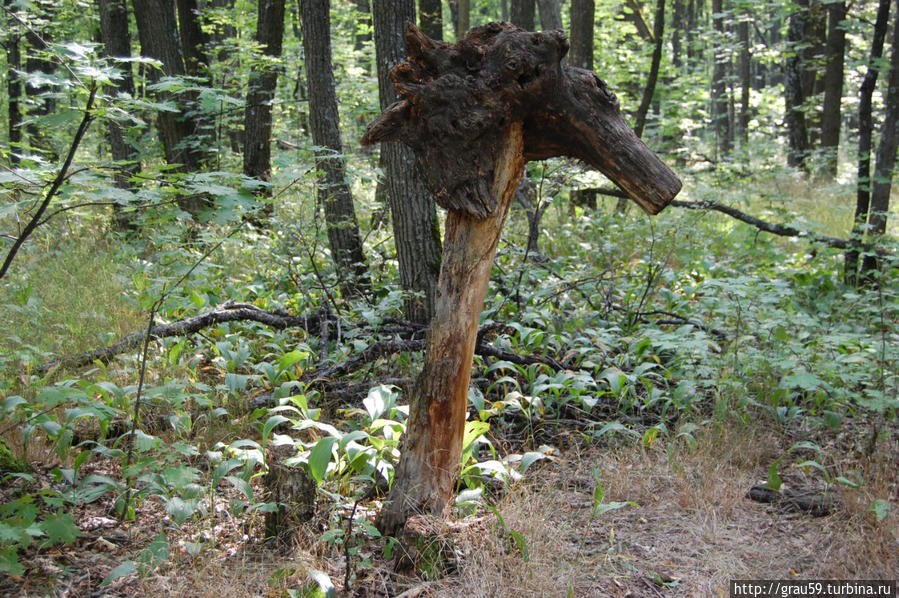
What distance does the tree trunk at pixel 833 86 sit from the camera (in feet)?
41.2

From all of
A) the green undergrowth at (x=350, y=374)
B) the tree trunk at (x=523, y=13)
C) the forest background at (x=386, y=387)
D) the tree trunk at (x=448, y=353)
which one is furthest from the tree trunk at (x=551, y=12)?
the tree trunk at (x=448, y=353)

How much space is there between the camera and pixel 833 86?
1323 centimetres

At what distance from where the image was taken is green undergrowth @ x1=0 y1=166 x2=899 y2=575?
3402 mm

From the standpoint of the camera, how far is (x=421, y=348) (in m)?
4.88

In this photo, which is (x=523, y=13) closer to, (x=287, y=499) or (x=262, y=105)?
(x=262, y=105)

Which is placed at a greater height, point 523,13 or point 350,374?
point 523,13

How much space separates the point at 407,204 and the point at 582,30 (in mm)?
5819

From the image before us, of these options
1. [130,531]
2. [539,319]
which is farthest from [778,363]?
[130,531]

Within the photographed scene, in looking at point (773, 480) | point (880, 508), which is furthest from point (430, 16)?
point (880, 508)

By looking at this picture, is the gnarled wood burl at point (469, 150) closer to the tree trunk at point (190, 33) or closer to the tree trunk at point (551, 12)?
the tree trunk at point (551, 12)

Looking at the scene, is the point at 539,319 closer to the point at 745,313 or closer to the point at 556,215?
the point at 745,313

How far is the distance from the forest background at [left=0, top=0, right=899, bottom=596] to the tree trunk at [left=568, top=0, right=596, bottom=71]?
303 cm

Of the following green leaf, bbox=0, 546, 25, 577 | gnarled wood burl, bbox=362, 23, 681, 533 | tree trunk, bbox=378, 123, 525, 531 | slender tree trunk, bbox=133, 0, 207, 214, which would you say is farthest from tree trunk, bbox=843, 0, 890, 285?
slender tree trunk, bbox=133, 0, 207, 214

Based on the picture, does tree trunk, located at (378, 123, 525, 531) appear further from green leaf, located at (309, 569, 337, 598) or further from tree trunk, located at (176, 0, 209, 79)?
tree trunk, located at (176, 0, 209, 79)
